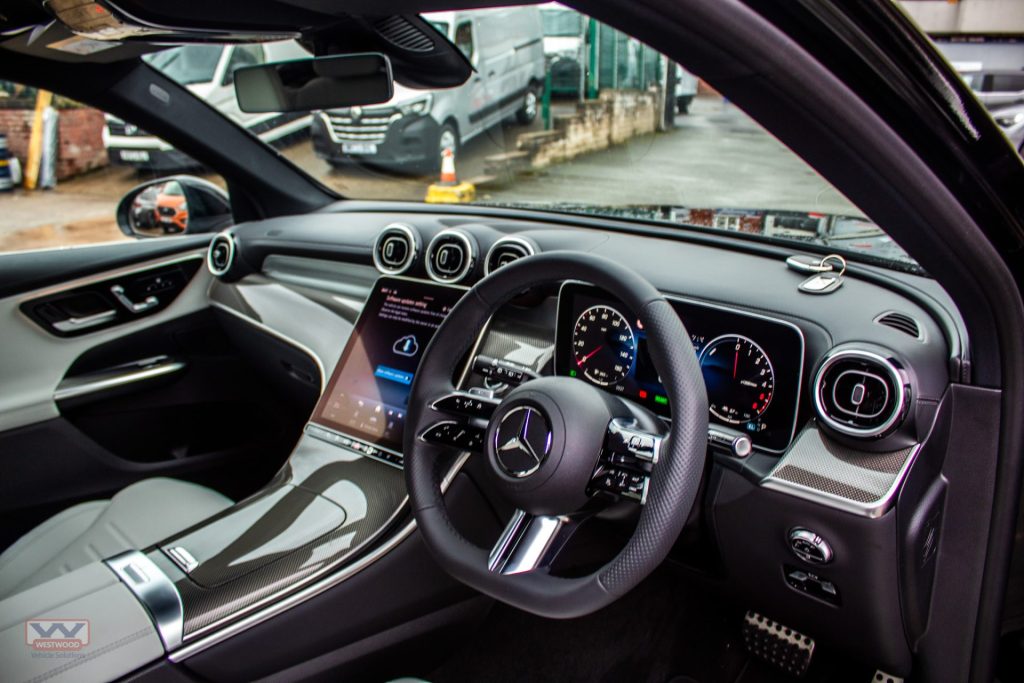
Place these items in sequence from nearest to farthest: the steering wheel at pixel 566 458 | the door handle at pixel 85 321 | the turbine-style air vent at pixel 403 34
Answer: the steering wheel at pixel 566 458 → the turbine-style air vent at pixel 403 34 → the door handle at pixel 85 321

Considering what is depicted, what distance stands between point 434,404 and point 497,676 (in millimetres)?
1037

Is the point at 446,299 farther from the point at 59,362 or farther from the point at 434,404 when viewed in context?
the point at 59,362

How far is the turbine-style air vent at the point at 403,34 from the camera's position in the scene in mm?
1724

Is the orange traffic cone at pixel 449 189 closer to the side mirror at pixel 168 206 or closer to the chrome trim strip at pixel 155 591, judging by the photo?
the side mirror at pixel 168 206

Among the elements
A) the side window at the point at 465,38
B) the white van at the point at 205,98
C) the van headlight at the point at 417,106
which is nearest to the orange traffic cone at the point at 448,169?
the van headlight at the point at 417,106

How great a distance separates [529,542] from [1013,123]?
106 cm

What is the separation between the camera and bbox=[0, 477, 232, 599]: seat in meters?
1.84

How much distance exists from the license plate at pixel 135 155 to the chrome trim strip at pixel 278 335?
2.64 feet

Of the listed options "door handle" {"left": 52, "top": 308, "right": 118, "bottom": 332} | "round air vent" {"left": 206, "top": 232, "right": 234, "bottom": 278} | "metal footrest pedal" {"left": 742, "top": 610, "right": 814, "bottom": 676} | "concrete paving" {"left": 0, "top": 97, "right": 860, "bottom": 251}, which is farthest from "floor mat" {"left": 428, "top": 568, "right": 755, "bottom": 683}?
"door handle" {"left": 52, "top": 308, "right": 118, "bottom": 332}

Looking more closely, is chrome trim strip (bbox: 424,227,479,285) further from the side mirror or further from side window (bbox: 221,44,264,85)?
the side mirror

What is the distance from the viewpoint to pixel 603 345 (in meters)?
1.65

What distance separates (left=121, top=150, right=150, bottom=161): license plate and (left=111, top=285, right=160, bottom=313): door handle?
768 mm

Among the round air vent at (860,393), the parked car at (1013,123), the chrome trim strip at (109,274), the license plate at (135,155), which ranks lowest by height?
the chrome trim strip at (109,274)

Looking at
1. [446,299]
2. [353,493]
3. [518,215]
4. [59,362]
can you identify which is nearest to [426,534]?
[353,493]
